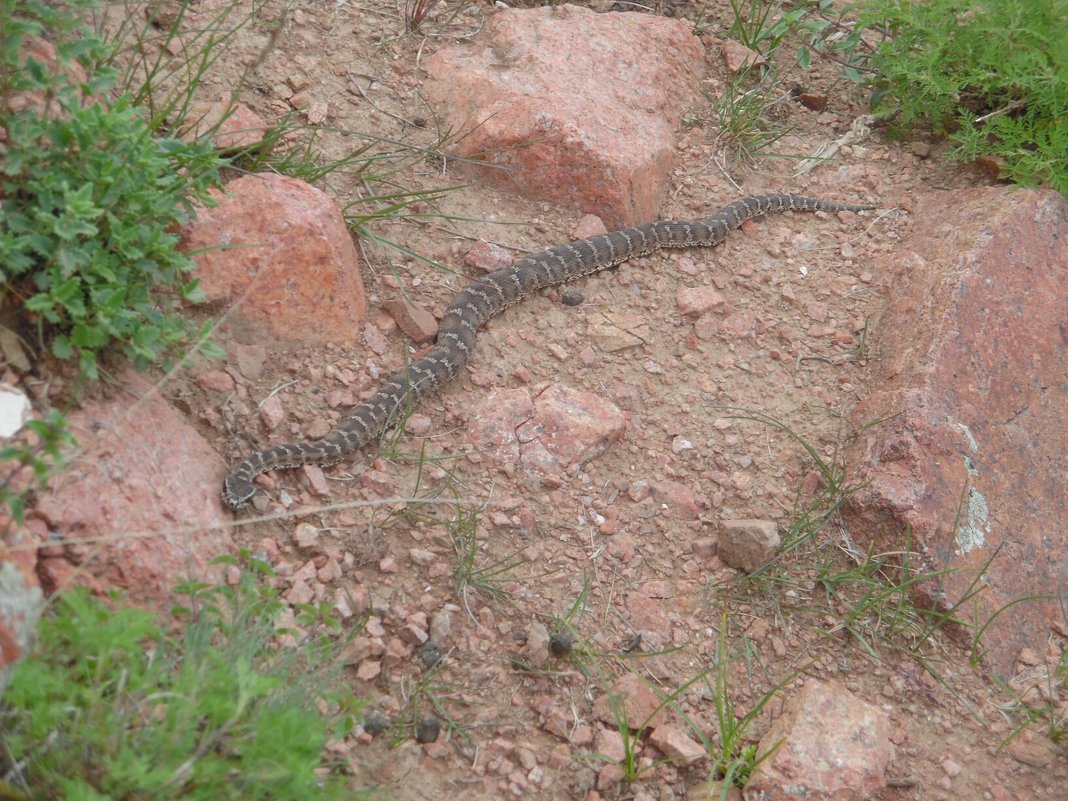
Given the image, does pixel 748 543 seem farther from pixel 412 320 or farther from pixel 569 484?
pixel 412 320

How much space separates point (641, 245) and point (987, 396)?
2551 mm

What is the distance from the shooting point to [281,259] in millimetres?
5684

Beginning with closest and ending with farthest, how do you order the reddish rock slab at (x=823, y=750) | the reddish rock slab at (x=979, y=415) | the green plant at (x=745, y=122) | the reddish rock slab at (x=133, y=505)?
1. the reddish rock slab at (x=133, y=505)
2. the reddish rock slab at (x=823, y=750)
3. the reddish rock slab at (x=979, y=415)
4. the green plant at (x=745, y=122)

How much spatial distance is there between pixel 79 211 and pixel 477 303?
113 inches

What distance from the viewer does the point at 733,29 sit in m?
9.03

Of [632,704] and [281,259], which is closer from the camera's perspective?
[632,704]

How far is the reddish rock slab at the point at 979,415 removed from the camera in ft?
18.6

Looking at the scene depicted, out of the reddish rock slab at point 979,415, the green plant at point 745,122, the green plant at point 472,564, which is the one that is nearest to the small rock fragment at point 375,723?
the green plant at point 472,564

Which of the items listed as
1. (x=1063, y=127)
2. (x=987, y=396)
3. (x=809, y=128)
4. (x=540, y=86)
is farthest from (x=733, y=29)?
(x=987, y=396)

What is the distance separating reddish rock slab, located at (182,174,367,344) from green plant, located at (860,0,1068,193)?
15.5 ft

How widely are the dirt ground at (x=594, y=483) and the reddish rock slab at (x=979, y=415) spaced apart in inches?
10.2

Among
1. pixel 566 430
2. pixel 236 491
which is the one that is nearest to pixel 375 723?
pixel 236 491

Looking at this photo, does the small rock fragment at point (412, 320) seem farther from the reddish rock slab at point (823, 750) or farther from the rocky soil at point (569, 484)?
the reddish rock slab at point (823, 750)

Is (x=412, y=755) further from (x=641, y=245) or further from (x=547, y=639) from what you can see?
(x=641, y=245)
